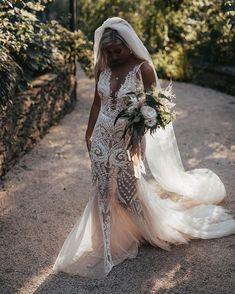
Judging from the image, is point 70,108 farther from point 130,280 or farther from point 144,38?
point 130,280

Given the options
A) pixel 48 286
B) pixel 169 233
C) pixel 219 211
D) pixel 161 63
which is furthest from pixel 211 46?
pixel 48 286

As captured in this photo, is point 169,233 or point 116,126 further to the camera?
point 169,233

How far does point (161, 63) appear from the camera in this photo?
36.4 feet

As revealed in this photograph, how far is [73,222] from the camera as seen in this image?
4.77 metres

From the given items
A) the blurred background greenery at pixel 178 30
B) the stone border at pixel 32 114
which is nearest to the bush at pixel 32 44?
the stone border at pixel 32 114

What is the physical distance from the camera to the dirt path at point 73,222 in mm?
3656

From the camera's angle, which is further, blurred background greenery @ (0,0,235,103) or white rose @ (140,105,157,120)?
blurred background greenery @ (0,0,235,103)

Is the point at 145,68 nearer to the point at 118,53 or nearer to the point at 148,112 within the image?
the point at 118,53

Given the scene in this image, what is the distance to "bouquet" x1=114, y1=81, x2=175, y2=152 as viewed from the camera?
11.4 ft

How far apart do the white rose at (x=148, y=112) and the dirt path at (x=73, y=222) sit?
4.37 ft

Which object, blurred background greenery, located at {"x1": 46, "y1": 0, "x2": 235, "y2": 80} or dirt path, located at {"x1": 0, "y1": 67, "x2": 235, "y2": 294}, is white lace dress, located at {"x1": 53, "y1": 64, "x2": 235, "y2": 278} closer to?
dirt path, located at {"x1": 0, "y1": 67, "x2": 235, "y2": 294}

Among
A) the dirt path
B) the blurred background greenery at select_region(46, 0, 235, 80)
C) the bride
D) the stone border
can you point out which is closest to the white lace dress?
the bride

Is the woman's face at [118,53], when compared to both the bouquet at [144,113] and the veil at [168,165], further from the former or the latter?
the bouquet at [144,113]

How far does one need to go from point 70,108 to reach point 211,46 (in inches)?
170
